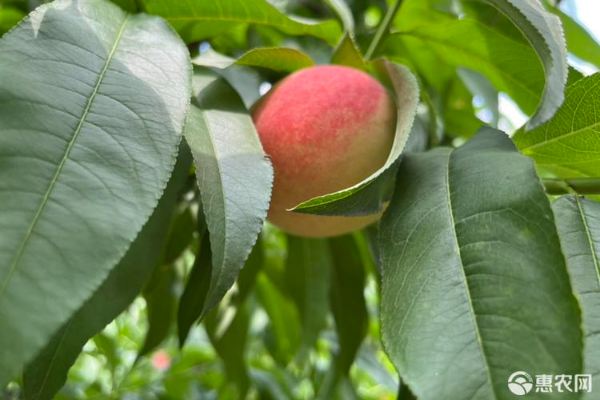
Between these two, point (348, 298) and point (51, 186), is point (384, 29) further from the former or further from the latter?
point (51, 186)

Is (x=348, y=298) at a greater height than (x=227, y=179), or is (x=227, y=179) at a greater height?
(x=227, y=179)

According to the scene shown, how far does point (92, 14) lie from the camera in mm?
605

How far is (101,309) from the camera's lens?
60 centimetres

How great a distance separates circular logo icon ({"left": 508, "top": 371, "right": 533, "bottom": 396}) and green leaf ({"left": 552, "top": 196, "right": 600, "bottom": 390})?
61 mm

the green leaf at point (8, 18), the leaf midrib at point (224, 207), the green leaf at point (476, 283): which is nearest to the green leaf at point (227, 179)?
the leaf midrib at point (224, 207)

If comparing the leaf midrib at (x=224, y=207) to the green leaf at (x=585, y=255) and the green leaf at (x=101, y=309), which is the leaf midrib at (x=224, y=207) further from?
the green leaf at (x=585, y=255)

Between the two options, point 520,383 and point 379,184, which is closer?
point 520,383

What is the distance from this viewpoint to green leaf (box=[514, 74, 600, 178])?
0.64 meters

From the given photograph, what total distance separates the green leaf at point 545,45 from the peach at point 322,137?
0.56 ft

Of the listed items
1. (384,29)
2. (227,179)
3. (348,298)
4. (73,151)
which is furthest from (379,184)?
(348,298)

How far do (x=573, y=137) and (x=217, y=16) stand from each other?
0.39m

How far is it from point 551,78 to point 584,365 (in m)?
0.20

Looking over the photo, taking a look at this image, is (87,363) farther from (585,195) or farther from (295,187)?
(585,195)

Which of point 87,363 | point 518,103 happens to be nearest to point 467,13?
point 518,103
